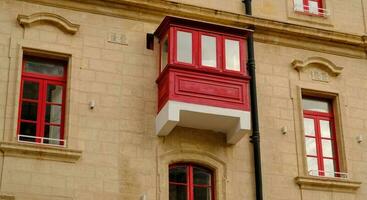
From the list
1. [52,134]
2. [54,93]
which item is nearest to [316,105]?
[54,93]

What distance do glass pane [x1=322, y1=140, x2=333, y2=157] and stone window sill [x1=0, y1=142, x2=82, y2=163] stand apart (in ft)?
23.7

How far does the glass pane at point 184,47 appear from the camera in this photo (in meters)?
21.2

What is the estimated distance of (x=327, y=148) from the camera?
22969 millimetres

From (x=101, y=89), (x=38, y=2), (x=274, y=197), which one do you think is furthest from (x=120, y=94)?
(x=274, y=197)

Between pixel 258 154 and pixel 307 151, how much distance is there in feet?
5.85

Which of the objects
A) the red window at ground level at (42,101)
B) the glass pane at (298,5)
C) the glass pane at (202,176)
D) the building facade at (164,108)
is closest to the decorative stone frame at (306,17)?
the glass pane at (298,5)

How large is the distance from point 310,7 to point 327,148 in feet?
15.2

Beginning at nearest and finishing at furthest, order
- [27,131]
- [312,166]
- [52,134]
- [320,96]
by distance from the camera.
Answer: [27,131]
[52,134]
[312,166]
[320,96]

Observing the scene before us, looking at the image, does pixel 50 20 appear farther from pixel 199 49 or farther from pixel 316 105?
pixel 316 105

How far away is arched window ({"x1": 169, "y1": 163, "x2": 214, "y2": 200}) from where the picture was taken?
68.2 feet

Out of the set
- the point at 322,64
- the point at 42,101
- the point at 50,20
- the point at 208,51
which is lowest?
the point at 42,101

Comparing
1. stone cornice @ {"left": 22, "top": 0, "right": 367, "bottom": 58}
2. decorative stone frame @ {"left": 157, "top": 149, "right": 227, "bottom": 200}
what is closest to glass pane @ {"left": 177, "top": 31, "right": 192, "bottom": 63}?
stone cornice @ {"left": 22, "top": 0, "right": 367, "bottom": 58}

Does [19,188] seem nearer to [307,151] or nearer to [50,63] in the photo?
[50,63]

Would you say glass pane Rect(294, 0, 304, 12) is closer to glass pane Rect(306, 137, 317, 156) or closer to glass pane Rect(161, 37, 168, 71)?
glass pane Rect(306, 137, 317, 156)
